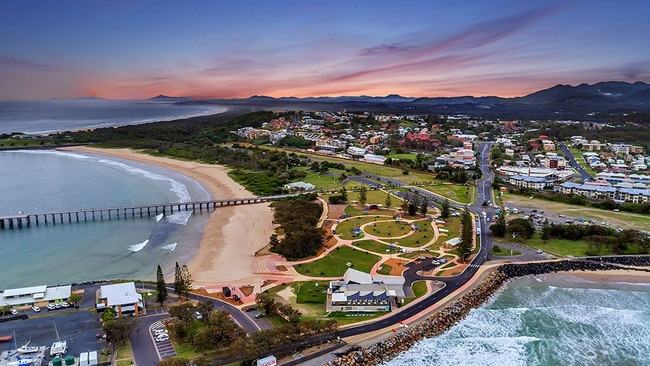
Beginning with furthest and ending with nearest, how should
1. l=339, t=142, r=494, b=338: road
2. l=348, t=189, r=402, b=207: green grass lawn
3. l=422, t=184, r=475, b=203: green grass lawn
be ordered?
1. l=422, t=184, r=475, b=203: green grass lawn
2. l=348, t=189, r=402, b=207: green grass lawn
3. l=339, t=142, r=494, b=338: road

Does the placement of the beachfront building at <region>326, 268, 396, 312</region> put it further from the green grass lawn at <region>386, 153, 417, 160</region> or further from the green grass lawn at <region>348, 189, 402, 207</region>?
the green grass lawn at <region>386, 153, 417, 160</region>

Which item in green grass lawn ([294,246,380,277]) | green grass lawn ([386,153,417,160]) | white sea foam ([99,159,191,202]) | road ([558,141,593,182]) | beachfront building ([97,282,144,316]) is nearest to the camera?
beachfront building ([97,282,144,316])

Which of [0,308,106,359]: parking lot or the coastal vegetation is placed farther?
the coastal vegetation

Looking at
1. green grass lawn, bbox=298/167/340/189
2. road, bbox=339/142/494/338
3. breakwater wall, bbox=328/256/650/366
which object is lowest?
breakwater wall, bbox=328/256/650/366

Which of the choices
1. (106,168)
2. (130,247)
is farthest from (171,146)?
(130,247)

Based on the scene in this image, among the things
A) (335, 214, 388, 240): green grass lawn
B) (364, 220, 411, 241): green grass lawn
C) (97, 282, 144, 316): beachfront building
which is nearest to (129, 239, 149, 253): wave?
(97, 282, 144, 316): beachfront building

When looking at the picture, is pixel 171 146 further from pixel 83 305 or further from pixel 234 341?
pixel 234 341

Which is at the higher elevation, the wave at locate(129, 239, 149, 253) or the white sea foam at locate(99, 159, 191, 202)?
the white sea foam at locate(99, 159, 191, 202)

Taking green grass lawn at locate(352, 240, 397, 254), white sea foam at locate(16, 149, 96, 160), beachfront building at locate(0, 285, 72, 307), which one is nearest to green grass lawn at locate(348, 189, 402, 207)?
green grass lawn at locate(352, 240, 397, 254)
